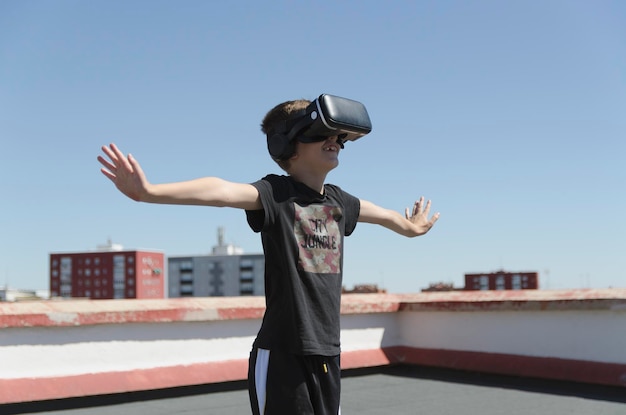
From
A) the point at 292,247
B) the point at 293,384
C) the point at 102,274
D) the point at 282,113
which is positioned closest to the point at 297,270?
the point at 292,247

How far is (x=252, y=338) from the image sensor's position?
610 centimetres

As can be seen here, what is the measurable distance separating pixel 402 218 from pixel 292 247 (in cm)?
93

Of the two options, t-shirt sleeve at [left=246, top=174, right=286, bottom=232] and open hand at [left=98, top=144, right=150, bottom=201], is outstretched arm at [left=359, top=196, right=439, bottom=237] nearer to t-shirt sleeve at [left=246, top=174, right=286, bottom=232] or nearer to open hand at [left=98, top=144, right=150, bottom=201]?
t-shirt sleeve at [left=246, top=174, right=286, bottom=232]

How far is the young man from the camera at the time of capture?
7.88 ft

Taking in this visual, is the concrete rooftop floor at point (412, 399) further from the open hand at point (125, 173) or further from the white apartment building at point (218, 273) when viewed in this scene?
the white apartment building at point (218, 273)

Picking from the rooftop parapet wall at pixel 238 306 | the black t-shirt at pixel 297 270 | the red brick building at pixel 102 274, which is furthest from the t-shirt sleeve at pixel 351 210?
the red brick building at pixel 102 274

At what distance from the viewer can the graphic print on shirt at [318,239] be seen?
8.41 ft

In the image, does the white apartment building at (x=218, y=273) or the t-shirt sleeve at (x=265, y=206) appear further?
the white apartment building at (x=218, y=273)

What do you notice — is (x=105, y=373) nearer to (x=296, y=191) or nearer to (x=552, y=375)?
(x=296, y=191)

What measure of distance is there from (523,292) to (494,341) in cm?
59

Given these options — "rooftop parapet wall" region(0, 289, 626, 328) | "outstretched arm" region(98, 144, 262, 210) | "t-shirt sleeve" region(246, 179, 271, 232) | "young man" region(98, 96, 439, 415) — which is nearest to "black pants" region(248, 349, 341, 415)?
"young man" region(98, 96, 439, 415)

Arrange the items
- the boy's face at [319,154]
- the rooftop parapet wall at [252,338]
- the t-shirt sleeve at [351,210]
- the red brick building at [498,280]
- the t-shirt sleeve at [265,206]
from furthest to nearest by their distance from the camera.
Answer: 1. the red brick building at [498,280]
2. the rooftop parapet wall at [252,338]
3. the t-shirt sleeve at [351,210]
4. the boy's face at [319,154]
5. the t-shirt sleeve at [265,206]

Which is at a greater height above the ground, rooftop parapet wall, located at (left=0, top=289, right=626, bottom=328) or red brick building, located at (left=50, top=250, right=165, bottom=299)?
rooftop parapet wall, located at (left=0, top=289, right=626, bottom=328)

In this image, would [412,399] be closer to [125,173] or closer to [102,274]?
[125,173]
